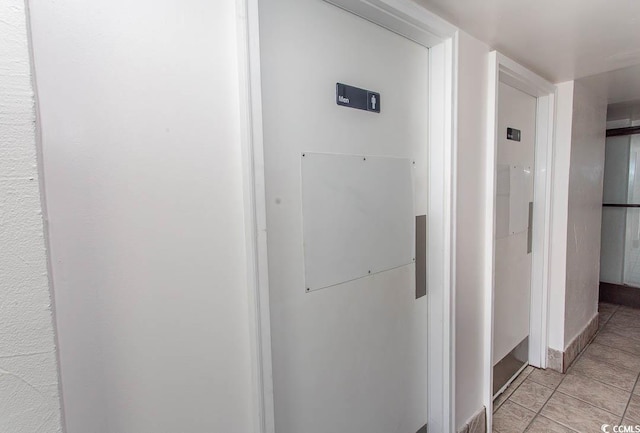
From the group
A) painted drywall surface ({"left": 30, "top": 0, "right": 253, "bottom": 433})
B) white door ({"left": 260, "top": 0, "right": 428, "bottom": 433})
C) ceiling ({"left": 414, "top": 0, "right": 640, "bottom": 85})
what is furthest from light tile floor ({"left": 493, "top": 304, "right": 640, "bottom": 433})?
ceiling ({"left": 414, "top": 0, "right": 640, "bottom": 85})

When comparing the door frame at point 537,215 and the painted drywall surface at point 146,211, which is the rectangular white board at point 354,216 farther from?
the door frame at point 537,215

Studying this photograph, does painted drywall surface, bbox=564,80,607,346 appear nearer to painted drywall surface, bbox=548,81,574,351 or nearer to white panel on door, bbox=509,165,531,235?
painted drywall surface, bbox=548,81,574,351

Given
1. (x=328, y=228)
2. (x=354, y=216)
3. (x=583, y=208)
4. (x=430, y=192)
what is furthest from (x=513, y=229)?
(x=328, y=228)

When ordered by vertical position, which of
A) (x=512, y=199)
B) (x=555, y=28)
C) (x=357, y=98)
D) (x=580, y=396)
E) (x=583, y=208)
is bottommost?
(x=580, y=396)

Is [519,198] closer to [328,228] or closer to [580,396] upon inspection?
[580,396]

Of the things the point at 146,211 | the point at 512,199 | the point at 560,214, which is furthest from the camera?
the point at 560,214

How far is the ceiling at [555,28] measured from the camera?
1.28m

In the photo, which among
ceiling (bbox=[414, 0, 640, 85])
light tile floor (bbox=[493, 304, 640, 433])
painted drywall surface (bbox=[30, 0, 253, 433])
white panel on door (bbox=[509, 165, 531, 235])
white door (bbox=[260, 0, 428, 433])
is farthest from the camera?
white panel on door (bbox=[509, 165, 531, 235])

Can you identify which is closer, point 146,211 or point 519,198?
point 146,211

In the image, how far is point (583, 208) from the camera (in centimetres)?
259

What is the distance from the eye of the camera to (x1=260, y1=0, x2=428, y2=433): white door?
0.99 meters

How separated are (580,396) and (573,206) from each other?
4.52 ft

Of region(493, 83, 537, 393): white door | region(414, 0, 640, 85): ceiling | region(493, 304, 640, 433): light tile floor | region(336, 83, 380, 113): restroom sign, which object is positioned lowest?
region(493, 304, 640, 433): light tile floor

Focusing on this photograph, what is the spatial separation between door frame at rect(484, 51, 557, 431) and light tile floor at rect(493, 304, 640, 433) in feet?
0.76
